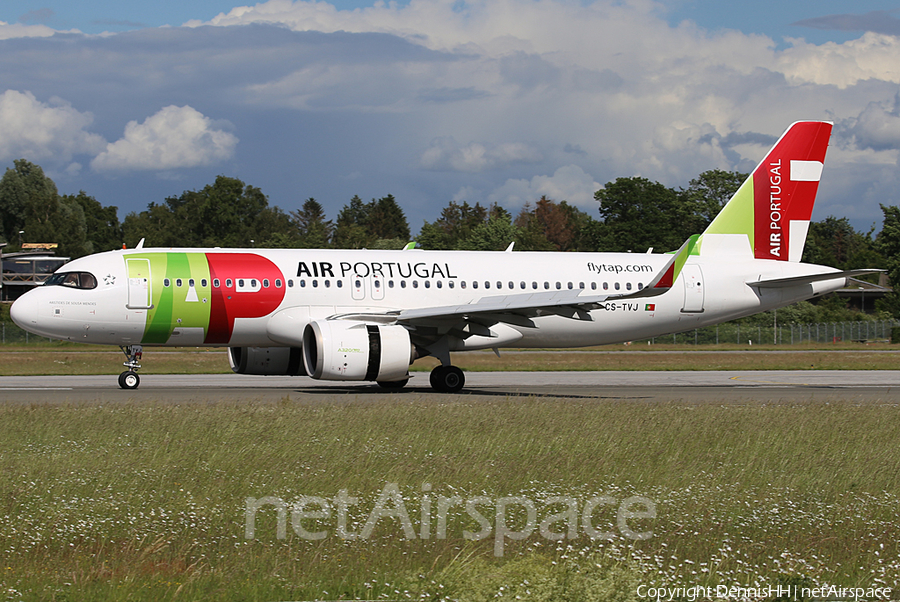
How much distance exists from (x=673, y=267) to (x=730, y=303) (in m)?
6.68

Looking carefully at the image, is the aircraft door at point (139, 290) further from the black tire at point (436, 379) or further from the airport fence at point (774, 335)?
the airport fence at point (774, 335)

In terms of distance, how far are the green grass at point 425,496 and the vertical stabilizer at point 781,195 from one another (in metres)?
13.0

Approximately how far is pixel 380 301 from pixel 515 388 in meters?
4.74

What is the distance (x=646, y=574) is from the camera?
6820 millimetres

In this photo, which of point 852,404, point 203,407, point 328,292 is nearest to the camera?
point 203,407

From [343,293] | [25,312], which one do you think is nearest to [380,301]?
[343,293]

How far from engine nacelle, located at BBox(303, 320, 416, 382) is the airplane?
0.10 feet

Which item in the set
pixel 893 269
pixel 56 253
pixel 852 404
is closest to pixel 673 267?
pixel 852 404

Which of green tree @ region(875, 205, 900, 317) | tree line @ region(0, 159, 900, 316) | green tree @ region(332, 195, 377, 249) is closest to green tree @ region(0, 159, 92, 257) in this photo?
tree line @ region(0, 159, 900, 316)

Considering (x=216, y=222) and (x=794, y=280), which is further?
(x=216, y=222)

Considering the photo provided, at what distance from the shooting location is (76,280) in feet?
75.5

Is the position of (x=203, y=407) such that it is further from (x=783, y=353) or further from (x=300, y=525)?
(x=783, y=353)

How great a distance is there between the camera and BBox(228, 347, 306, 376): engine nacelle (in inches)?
977

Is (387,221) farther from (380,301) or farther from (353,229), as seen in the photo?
(380,301)
